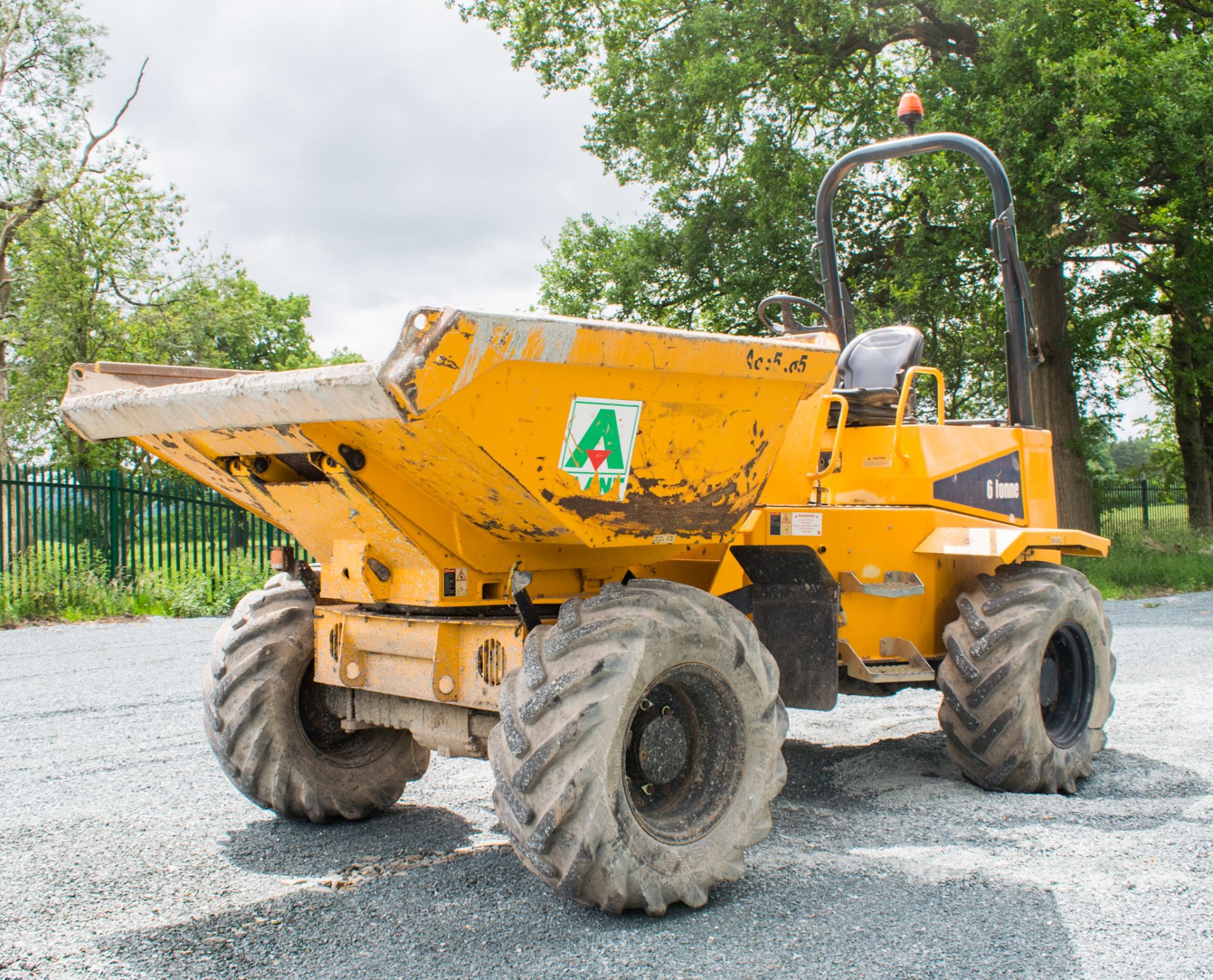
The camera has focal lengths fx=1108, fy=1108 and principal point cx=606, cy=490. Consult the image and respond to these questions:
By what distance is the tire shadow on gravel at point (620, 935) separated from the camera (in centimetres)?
307

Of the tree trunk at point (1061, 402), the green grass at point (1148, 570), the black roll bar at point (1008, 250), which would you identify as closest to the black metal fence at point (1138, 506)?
the green grass at point (1148, 570)

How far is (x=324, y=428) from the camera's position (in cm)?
338

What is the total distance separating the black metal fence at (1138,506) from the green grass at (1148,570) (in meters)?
0.88

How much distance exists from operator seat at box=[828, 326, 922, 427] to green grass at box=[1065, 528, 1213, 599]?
1015cm

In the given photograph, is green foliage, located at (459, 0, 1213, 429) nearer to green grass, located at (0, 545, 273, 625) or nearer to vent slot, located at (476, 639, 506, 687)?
green grass, located at (0, 545, 273, 625)

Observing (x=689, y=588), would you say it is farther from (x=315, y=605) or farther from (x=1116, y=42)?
(x=1116, y=42)

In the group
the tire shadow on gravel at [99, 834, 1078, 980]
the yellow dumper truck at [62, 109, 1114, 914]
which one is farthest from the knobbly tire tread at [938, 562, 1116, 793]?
the tire shadow on gravel at [99, 834, 1078, 980]

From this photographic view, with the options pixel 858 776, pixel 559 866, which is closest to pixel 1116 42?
pixel 858 776

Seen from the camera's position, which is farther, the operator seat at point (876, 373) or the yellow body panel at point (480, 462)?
the operator seat at point (876, 373)

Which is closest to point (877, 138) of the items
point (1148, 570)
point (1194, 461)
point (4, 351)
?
point (1148, 570)

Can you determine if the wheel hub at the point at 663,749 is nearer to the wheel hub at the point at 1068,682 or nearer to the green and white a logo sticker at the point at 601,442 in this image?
the green and white a logo sticker at the point at 601,442

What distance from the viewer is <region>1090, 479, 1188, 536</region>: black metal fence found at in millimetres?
20344

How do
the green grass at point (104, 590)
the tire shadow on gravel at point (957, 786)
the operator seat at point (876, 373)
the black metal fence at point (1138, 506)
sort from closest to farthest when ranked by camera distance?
the tire shadow on gravel at point (957, 786) → the operator seat at point (876, 373) → the green grass at point (104, 590) → the black metal fence at point (1138, 506)

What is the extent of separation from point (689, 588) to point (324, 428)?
1.29 meters
